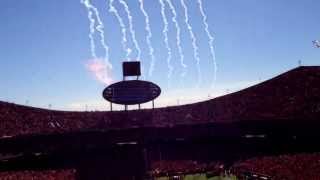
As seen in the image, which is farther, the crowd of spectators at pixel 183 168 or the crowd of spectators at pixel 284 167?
the crowd of spectators at pixel 183 168

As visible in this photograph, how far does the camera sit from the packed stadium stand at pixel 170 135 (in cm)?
3809

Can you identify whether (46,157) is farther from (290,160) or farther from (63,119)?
(290,160)

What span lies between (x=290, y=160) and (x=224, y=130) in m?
9.66

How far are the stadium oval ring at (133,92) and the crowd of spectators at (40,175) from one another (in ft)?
35.3

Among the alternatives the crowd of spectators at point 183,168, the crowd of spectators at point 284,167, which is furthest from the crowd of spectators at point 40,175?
the crowd of spectators at point 284,167

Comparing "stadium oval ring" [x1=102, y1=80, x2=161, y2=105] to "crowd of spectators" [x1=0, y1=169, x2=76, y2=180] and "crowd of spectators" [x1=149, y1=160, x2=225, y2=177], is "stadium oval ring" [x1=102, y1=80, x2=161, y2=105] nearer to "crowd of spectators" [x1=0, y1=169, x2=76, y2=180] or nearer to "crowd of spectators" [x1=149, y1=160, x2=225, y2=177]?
"crowd of spectators" [x1=149, y1=160, x2=225, y2=177]

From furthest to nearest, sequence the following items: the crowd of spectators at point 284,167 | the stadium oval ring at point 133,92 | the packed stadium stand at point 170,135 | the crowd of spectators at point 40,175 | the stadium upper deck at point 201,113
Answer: the stadium upper deck at point 201,113 < the stadium oval ring at point 133,92 < the packed stadium stand at point 170,135 < the crowd of spectators at point 40,175 < the crowd of spectators at point 284,167

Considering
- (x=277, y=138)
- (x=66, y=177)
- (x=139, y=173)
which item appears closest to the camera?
(x=139, y=173)

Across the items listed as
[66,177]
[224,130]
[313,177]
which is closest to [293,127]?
[224,130]

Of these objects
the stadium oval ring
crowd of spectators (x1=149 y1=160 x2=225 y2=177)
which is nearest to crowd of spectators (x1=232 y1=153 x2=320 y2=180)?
crowd of spectators (x1=149 y1=160 x2=225 y2=177)

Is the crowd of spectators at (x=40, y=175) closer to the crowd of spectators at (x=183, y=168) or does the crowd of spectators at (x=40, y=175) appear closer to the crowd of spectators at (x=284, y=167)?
the crowd of spectators at (x=183, y=168)

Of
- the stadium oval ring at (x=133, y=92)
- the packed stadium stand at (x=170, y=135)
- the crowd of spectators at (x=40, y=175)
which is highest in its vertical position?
the stadium oval ring at (x=133, y=92)

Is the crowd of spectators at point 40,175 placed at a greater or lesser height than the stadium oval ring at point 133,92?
lesser

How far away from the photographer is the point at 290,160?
37000 mm
